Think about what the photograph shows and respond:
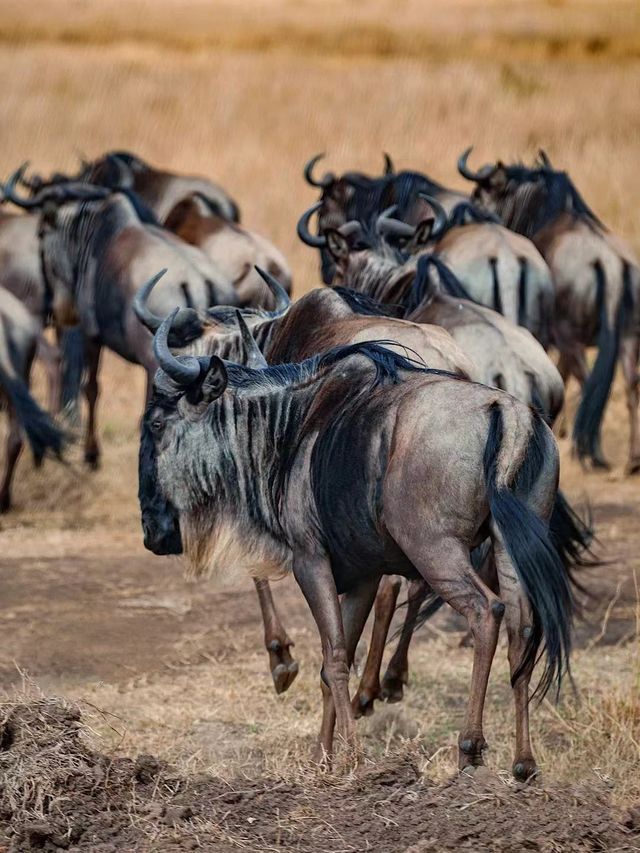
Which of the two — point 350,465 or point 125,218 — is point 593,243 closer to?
point 125,218

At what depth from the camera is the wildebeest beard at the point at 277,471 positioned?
4.43 metres

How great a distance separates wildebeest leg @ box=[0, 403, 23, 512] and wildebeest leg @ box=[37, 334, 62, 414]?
2.28 m

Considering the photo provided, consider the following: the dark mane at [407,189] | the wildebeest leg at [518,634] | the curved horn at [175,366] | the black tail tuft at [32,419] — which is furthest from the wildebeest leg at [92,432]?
the wildebeest leg at [518,634]

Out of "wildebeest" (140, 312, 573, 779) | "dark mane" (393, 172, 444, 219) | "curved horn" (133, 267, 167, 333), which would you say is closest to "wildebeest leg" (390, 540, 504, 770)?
"wildebeest" (140, 312, 573, 779)

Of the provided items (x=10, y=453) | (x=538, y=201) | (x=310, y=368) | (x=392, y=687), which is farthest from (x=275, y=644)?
(x=538, y=201)

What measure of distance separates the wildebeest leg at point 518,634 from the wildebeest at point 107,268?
14.8 ft

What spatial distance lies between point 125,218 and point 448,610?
3.77 m

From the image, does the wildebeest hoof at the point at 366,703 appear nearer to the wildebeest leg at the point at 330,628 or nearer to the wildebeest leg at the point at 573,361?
the wildebeest leg at the point at 330,628

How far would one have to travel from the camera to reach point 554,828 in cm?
363

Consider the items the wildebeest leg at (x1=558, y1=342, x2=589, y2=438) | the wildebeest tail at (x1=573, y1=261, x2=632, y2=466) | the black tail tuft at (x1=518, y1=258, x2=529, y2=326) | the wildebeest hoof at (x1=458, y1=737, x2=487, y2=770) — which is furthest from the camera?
the wildebeest leg at (x1=558, y1=342, x2=589, y2=438)

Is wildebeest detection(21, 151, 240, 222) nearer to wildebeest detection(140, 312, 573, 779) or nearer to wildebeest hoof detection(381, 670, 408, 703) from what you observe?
wildebeest hoof detection(381, 670, 408, 703)

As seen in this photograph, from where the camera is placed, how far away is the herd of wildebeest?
163 inches

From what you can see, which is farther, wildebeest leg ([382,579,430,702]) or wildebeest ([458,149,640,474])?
wildebeest ([458,149,640,474])

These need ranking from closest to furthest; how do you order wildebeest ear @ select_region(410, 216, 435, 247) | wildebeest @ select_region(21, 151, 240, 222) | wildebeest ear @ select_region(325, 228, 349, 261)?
1. wildebeest ear @ select_region(325, 228, 349, 261)
2. wildebeest ear @ select_region(410, 216, 435, 247)
3. wildebeest @ select_region(21, 151, 240, 222)
